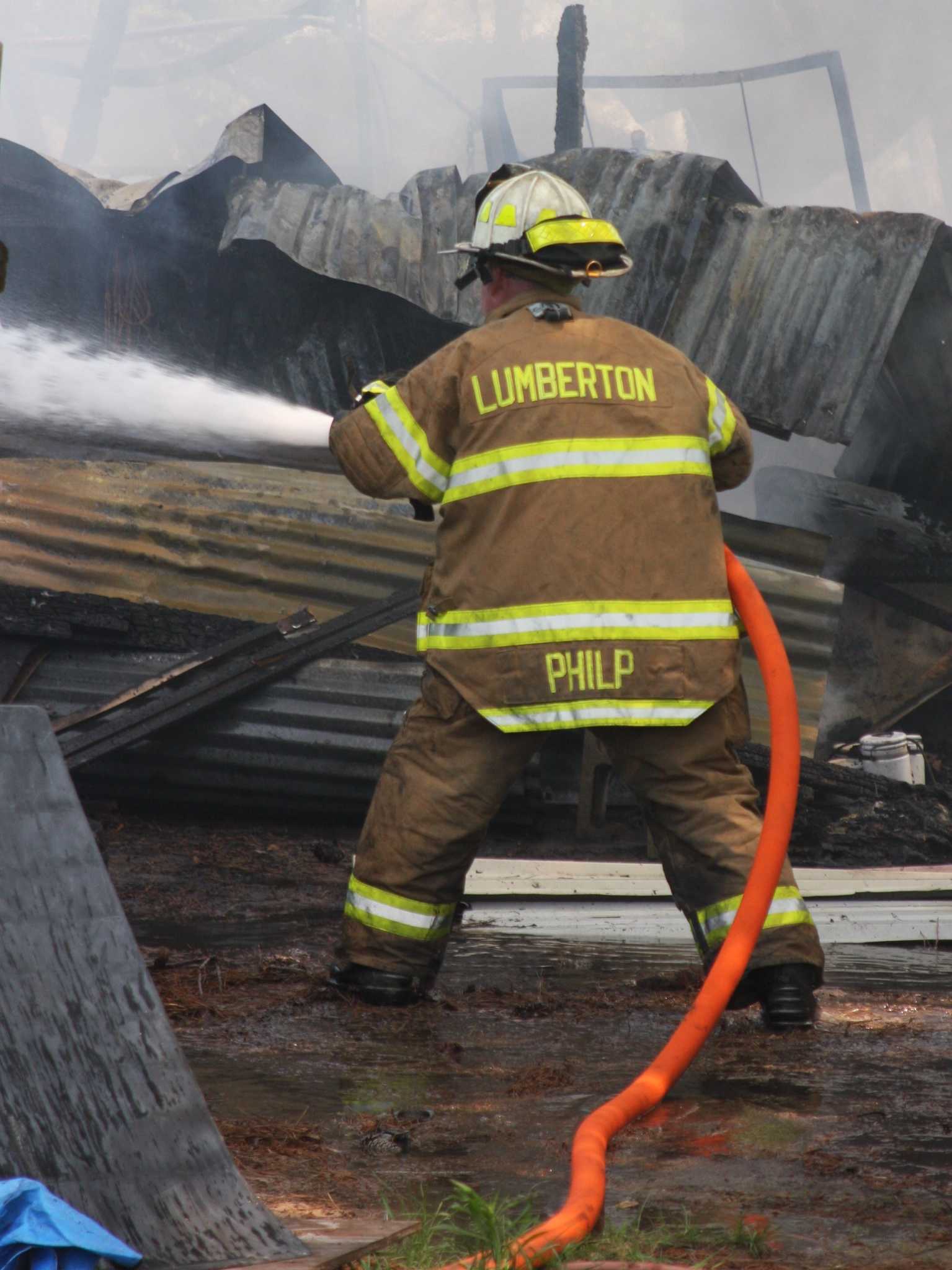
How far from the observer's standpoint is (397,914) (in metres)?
3.15

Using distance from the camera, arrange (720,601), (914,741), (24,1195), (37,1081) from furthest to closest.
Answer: (914,741), (720,601), (37,1081), (24,1195)

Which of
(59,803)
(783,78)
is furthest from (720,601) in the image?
(783,78)

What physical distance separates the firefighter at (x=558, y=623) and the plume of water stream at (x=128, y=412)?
3629mm

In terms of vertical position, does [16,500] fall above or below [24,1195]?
below

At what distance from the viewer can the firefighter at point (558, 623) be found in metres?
3.03

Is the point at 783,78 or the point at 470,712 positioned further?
the point at 783,78

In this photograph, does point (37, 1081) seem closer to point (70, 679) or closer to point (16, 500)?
point (70, 679)

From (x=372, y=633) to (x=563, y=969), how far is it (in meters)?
3.16

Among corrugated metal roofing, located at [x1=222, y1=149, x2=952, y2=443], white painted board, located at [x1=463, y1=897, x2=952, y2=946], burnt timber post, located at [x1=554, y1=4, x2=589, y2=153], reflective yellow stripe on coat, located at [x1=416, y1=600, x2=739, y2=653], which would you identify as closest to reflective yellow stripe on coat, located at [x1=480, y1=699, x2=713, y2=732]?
reflective yellow stripe on coat, located at [x1=416, y1=600, x2=739, y2=653]

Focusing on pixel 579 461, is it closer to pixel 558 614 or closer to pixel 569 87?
pixel 558 614

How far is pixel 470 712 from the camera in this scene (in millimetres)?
3137

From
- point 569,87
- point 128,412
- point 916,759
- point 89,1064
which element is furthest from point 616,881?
point 569,87

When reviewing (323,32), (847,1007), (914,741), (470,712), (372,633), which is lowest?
(914,741)

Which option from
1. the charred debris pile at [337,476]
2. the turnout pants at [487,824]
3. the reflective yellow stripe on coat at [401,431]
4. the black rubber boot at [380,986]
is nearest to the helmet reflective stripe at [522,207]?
the reflective yellow stripe on coat at [401,431]
